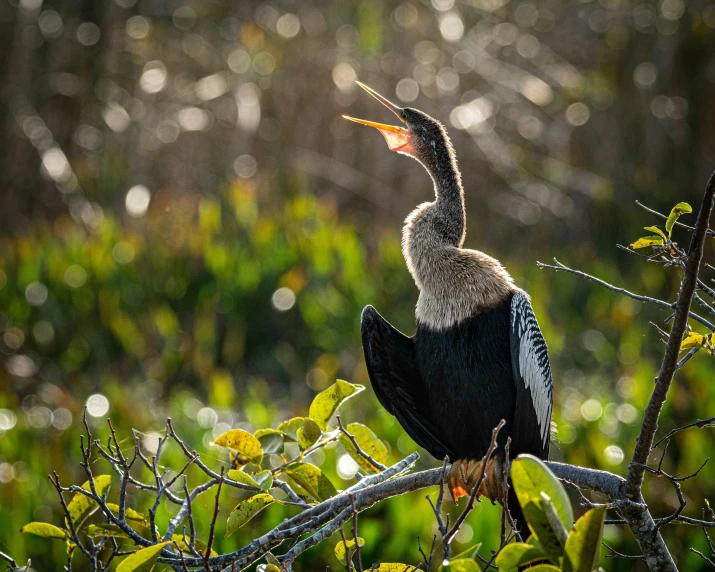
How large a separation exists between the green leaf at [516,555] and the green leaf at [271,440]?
720 millimetres

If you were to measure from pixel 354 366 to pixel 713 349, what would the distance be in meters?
3.72

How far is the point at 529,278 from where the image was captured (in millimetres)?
5973

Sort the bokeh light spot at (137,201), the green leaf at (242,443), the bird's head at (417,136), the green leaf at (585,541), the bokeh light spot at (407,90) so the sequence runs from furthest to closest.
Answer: the bokeh light spot at (407,90)
the bokeh light spot at (137,201)
the bird's head at (417,136)
the green leaf at (242,443)
the green leaf at (585,541)

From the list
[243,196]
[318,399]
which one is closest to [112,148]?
[243,196]

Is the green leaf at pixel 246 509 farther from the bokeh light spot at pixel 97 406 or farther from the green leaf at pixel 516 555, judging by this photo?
the bokeh light spot at pixel 97 406

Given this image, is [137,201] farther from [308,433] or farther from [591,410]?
[308,433]

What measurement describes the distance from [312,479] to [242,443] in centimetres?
19

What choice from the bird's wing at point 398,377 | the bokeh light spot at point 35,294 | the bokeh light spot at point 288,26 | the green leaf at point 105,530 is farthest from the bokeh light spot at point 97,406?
the bokeh light spot at point 288,26

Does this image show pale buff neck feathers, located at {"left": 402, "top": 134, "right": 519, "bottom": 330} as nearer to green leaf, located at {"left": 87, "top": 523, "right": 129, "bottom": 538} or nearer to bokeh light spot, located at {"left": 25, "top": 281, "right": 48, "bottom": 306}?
green leaf, located at {"left": 87, "top": 523, "right": 129, "bottom": 538}

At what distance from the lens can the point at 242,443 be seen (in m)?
1.72

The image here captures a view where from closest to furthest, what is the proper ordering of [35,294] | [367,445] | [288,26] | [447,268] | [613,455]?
[367,445] → [447,268] → [613,455] → [35,294] → [288,26]

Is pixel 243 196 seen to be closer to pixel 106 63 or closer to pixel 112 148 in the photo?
pixel 112 148

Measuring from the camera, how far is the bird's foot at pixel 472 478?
7.36 ft

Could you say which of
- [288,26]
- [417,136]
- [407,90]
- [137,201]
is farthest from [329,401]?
[288,26]
